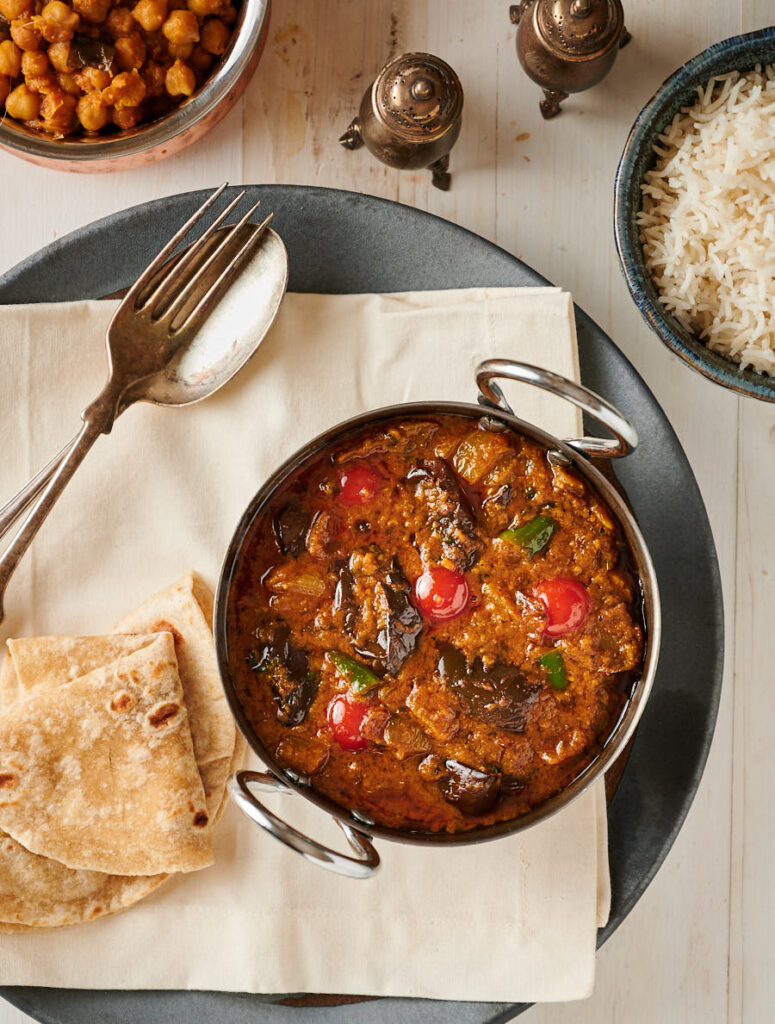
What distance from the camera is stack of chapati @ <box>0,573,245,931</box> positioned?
239 cm

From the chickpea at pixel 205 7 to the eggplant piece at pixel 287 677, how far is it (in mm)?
1607

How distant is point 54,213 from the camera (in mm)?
2822

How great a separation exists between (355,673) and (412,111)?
137 cm

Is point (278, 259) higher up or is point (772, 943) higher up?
point (278, 259)

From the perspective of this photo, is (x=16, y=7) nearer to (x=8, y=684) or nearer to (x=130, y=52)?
(x=130, y=52)

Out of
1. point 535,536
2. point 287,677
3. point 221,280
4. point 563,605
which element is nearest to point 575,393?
point 535,536

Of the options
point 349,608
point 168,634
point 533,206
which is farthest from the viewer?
point 533,206

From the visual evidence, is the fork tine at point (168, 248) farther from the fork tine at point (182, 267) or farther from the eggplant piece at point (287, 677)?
the eggplant piece at point (287, 677)

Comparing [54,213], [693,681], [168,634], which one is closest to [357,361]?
[168,634]

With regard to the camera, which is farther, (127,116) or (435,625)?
(127,116)

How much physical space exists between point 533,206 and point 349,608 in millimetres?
1342

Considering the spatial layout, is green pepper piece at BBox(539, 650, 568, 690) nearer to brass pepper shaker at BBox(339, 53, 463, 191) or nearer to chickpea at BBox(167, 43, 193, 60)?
brass pepper shaker at BBox(339, 53, 463, 191)

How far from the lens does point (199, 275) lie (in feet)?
8.18

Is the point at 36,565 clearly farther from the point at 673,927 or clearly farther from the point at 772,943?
the point at 772,943
